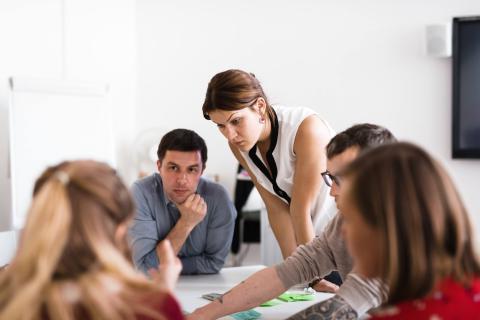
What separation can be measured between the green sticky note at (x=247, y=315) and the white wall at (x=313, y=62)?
2.88m

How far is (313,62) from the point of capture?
4695 millimetres

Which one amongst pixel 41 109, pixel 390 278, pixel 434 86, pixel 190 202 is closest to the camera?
pixel 390 278

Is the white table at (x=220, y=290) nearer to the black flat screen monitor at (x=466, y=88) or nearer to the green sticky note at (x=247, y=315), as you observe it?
the green sticky note at (x=247, y=315)

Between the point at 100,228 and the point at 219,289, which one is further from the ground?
the point at 100,228

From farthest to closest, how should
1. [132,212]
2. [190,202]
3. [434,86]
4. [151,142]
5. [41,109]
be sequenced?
[151,142]
[434,86]
[41,109]
[190,202]
[132,212]

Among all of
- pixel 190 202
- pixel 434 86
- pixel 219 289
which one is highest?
pixel 434 86

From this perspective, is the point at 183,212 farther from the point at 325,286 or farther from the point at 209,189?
the point at 325,286

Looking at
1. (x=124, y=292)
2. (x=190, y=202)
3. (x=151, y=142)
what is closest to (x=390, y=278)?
(x=124, y=292)

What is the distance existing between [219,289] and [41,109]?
2.10 meters

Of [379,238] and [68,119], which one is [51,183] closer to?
[379,238]

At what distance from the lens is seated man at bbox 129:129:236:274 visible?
8.31 feet

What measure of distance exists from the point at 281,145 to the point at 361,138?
661mm

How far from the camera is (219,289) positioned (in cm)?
223

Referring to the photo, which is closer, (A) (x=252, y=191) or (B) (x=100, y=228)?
(B) (x=100, y=228)
